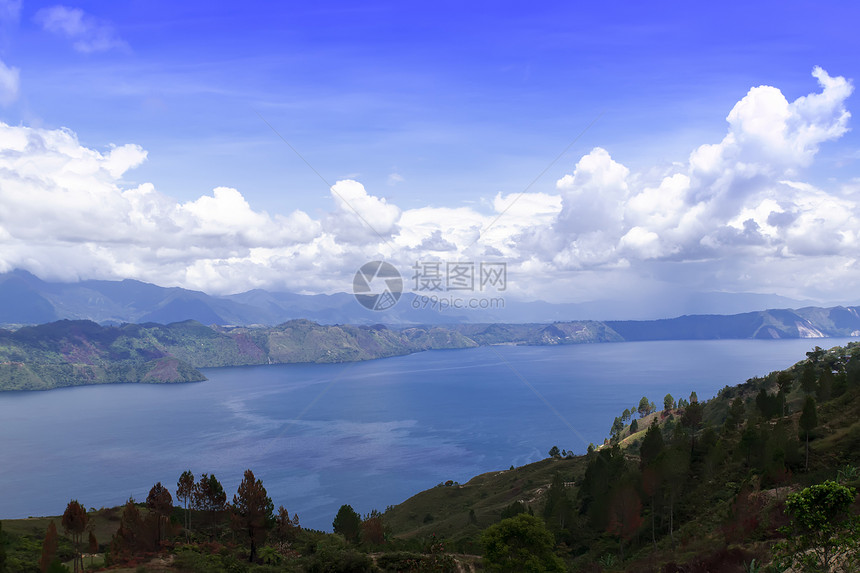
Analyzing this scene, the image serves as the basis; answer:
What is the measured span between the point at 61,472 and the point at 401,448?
102 meters

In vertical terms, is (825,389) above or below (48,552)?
above

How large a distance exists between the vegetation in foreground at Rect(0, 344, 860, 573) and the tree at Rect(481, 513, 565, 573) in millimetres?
77

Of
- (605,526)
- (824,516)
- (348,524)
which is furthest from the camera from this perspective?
(348,524)

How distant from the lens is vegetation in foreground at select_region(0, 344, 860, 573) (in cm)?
3014

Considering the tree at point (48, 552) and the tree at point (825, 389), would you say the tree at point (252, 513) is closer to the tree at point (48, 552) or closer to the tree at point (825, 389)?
the tree at point (48, 552)

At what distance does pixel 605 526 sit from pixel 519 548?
18.9 m

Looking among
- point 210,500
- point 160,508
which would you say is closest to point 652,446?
point 210,500

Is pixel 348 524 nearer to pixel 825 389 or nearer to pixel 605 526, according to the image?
pixel 605 526

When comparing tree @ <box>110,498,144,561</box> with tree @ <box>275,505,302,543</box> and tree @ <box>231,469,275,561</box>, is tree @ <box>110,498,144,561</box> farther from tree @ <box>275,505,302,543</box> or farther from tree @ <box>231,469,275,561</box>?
tree @ <box>275,505,302,543</box>

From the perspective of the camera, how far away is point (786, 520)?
1292 inches

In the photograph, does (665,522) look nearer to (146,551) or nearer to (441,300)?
(146,551)

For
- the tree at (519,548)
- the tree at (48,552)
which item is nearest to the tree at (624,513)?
the tree at (519,548)

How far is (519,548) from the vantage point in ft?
107

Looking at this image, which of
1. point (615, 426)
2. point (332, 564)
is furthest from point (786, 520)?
point (615, 426)
